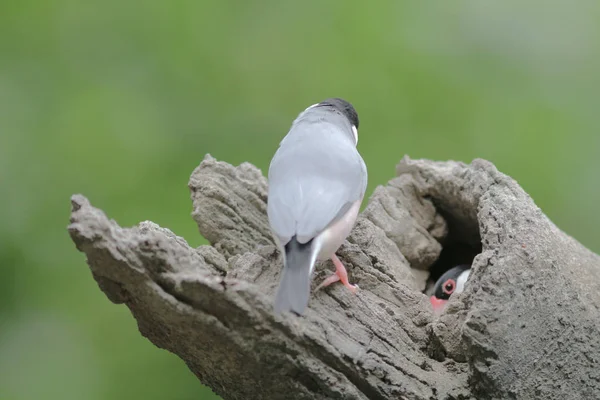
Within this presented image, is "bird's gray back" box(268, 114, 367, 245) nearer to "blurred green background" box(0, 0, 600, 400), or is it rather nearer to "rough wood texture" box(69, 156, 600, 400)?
"rough wood texture" box(69, 156, 600, 400)

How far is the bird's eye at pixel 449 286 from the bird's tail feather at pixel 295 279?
1086 mm

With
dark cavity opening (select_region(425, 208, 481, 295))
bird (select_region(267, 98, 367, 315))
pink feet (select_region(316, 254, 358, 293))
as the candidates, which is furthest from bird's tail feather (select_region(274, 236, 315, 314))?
dark cavity opening (select_region(425, 208, 481, 295))

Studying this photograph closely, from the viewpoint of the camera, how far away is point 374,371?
1595mm

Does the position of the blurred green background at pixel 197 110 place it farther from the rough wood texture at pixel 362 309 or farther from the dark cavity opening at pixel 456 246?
the rough wood texture at pixel 362 309

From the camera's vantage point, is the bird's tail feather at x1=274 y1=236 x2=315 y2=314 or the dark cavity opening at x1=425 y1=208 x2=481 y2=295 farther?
the dark cavity opening at x1=425 y1=208 x2=481 y2=295

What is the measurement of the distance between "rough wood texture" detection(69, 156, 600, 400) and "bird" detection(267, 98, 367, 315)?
8cm

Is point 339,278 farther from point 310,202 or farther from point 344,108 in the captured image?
point 344,108

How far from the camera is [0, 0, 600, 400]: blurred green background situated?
3148 millimetres

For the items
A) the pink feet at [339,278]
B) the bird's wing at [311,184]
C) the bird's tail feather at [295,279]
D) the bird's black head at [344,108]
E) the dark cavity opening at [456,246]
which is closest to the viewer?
the bird's tail feather at [295,279]

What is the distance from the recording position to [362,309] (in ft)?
5.77

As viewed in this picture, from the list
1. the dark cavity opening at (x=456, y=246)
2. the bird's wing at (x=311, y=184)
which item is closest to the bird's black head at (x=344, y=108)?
the bird's wing at (x=311, y=184)

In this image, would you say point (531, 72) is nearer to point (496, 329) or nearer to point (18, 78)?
point (496, 329)

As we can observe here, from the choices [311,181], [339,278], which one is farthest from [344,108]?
[339,278]

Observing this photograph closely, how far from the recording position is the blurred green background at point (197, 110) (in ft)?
10.3
